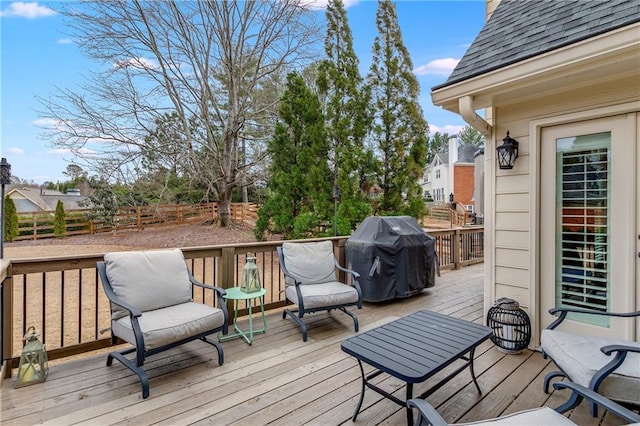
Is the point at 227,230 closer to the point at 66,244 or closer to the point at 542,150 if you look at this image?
the point at 66,244

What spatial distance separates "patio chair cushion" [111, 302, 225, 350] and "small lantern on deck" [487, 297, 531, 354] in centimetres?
251

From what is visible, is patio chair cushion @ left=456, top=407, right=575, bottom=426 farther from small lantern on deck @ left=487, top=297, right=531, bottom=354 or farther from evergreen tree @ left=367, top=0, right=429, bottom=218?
evergreen tree @ left=367, top=0, right=429, bottom=218

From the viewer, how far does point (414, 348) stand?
1.98m

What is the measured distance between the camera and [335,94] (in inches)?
308

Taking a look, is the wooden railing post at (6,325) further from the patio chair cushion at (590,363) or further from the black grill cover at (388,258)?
the patio chair cushion at (590,363)

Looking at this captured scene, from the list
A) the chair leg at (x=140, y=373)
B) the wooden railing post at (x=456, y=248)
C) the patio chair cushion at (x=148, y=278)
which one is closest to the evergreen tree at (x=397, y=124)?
the wooden railing post at (x=456, y=248)

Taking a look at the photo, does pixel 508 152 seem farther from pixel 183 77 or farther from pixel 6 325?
pixel 183 77

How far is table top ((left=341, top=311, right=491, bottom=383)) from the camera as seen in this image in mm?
1745

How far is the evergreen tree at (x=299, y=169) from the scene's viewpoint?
25.8 ft

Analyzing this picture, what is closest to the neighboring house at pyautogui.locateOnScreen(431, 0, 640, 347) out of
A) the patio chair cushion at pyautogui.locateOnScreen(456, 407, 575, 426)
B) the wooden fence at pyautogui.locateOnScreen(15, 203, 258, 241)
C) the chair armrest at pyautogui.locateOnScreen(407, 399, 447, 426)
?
the patio chair cushion at pyautogui.locateOnScreen(456, 407, 575, 426)

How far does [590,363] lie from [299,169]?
7.14 meters

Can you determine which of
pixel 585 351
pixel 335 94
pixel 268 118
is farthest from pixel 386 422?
pixel 268 118

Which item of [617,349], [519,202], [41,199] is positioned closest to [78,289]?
[519,202]

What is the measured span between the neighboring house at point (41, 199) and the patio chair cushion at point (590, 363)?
16884 millimetres
